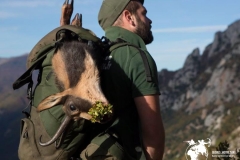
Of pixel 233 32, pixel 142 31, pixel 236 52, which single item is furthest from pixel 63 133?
pixel 233 32

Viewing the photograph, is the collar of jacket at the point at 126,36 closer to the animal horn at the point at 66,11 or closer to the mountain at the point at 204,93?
the animal horn at the point at 66,11

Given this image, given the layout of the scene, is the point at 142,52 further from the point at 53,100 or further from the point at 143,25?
the point at 53,100

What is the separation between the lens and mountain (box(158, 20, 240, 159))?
9273cm

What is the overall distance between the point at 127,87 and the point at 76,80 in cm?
67

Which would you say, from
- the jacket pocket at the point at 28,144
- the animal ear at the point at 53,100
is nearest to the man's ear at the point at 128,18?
the animal ear at the point at 53,100

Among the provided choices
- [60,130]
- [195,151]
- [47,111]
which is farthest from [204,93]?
[60,130]

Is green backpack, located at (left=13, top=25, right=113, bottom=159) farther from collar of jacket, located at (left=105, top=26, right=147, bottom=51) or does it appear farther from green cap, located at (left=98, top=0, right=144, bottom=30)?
green cap, located at (left=98, top=0, right=144, bottom=30)

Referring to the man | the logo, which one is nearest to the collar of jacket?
the man

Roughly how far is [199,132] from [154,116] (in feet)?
304

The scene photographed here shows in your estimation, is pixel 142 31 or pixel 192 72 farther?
pixel 192 72

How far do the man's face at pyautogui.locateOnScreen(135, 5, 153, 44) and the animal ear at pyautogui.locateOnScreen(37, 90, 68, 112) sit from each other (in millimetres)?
1177

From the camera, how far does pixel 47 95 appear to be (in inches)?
172

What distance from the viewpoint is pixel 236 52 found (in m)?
110

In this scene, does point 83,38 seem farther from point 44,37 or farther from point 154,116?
point 154,116
